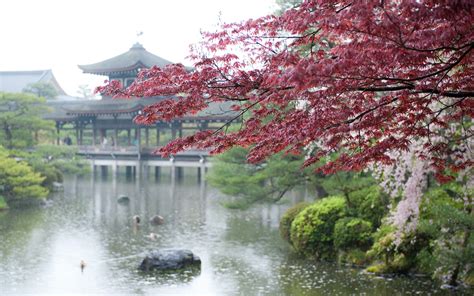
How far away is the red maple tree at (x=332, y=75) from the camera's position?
4.17 metres

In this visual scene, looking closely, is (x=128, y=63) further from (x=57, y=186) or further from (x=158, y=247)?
(x=158, y=247)

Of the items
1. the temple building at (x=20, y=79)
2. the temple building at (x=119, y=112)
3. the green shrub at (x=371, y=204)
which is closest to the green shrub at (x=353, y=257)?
the green shrub at (x=371, y=204)

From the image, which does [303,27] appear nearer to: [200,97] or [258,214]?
[200,97]

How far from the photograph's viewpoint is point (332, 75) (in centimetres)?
448

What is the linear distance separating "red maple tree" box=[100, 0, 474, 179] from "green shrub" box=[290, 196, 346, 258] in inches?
272

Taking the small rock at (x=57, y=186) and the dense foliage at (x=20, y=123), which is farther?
the small rock at (x=57, y=186)

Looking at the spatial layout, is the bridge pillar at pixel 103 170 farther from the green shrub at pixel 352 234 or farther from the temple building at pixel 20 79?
the green shrub at pixel 352 234

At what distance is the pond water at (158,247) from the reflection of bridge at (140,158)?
10897 millimetres

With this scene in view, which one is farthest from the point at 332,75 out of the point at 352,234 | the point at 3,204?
the point at 3,204

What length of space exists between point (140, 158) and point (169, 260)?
26.6m

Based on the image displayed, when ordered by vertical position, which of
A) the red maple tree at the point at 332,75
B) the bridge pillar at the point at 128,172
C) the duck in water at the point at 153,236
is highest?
the red maple tree at the point at 332,75

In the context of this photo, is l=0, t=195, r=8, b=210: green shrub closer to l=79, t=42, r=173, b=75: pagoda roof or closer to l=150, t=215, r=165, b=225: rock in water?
l=150, t=215, r=165, b=225: rock in water

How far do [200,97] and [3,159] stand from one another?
1875cm

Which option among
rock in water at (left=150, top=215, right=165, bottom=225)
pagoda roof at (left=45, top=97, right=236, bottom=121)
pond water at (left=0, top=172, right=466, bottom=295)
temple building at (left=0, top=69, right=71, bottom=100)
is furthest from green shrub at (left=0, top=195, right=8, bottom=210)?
temple building at (left=0, top=69, right=71, bottom=100)
